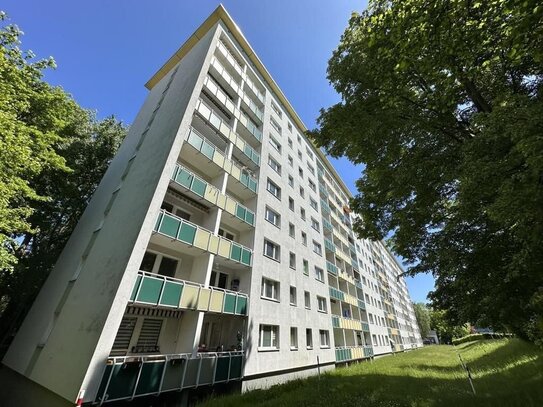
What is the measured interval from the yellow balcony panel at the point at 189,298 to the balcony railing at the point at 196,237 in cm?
198

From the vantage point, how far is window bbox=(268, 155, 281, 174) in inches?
879

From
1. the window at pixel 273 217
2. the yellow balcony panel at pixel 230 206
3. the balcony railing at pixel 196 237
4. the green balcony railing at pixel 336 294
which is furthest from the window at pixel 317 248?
the yellow balcony panel at pixel 230 206

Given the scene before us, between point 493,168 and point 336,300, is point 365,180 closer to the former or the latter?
point 493,168

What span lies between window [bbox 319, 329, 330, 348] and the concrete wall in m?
15.7

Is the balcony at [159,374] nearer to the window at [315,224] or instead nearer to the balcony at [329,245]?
the window at [315,224]

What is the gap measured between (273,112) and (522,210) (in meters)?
23.3

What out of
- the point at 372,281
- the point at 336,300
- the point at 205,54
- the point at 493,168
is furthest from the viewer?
the point at 372,281

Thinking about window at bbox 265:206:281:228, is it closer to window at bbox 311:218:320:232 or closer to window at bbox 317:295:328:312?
window at bbox 311:218:320:232

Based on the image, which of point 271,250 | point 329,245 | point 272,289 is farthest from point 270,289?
point 329,245

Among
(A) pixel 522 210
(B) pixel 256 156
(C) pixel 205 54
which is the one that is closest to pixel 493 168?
(A) pixel 522 210

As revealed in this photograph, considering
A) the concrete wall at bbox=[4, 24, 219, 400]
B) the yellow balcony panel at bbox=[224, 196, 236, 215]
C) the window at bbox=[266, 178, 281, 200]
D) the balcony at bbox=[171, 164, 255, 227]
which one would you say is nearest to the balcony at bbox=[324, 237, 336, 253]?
the window at bbox=[266, 178, 281, 200]

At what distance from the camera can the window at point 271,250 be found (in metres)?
17.5

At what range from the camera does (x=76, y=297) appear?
37.4 feet

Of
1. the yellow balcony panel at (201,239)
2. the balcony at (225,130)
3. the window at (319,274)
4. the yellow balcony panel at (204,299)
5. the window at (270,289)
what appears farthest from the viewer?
the window at (319,274)
